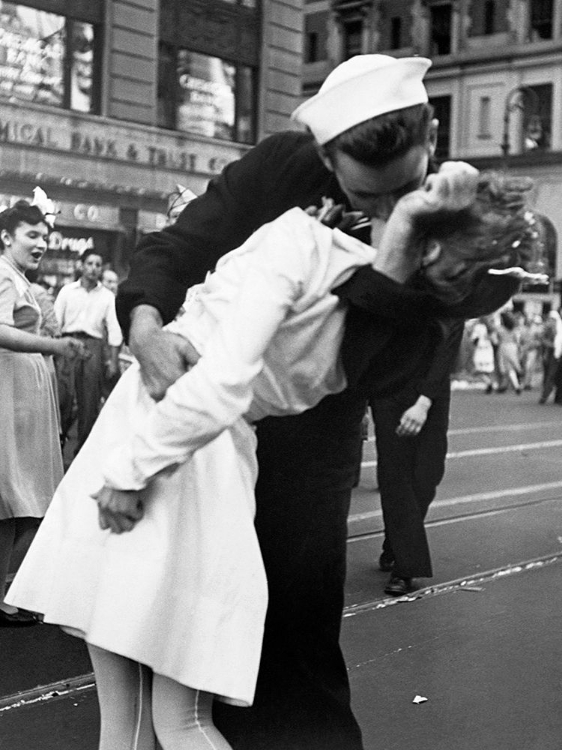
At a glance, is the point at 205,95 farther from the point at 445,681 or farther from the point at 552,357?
the point at 445,681

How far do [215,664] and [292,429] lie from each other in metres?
0.52

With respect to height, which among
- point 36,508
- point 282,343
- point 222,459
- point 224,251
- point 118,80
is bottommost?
point 36,508

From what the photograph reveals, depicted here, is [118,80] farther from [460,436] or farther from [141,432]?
[141,432]

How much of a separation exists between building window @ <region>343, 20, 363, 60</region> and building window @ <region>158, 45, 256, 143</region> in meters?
27.1

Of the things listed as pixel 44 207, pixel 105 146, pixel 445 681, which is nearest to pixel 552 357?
pixel 105 146

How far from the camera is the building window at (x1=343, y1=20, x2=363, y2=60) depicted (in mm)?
52031

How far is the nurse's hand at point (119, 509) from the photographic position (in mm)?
2295

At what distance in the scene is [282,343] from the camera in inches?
92.8

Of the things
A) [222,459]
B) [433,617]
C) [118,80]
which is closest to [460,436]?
[433,617]

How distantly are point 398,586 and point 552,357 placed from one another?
18442 mm

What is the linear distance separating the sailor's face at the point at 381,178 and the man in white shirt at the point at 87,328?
8.92 metres

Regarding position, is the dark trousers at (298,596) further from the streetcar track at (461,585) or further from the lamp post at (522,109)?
the lamp post at (522,109)

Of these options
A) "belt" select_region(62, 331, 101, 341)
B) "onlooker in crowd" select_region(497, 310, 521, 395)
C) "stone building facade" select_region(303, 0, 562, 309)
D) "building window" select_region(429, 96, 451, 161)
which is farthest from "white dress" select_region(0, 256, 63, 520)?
"building window" select_region(429, 96, 451, 161)

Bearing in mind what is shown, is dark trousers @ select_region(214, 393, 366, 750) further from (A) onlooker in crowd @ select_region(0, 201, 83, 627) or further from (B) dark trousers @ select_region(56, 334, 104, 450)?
(B) dark trousers @ select_region(56, 334, 104, 450)
